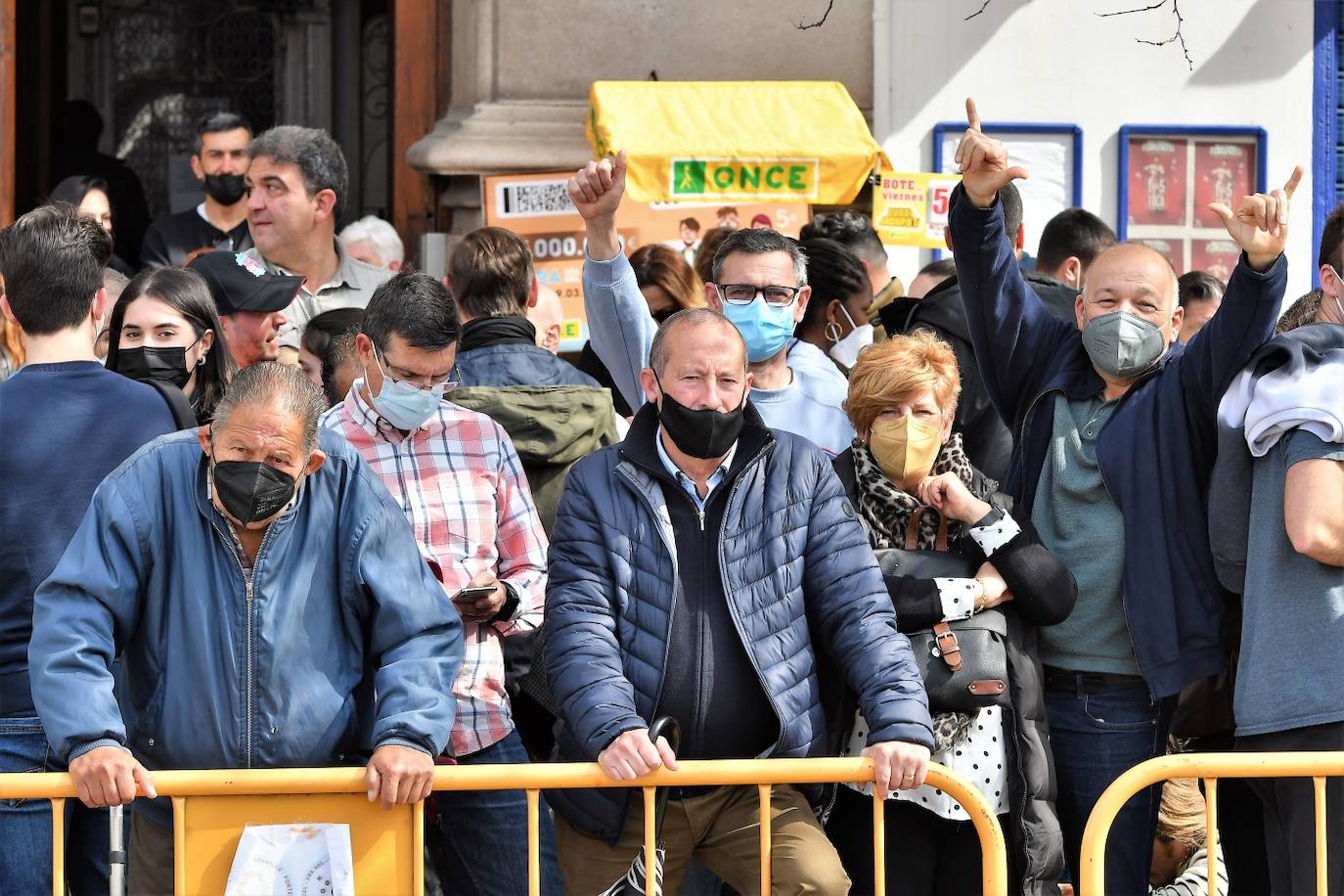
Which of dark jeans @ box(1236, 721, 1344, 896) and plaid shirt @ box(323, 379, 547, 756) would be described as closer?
dark jeans @ box(1236, 721, 1344, 896)

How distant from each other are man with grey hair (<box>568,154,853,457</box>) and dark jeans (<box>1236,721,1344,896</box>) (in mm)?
1434

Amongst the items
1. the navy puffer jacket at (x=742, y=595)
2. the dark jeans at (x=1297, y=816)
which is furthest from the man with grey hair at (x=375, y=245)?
the dark jeans at (x=1297, y=816)

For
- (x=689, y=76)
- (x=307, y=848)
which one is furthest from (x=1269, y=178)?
(x=307, y=848)

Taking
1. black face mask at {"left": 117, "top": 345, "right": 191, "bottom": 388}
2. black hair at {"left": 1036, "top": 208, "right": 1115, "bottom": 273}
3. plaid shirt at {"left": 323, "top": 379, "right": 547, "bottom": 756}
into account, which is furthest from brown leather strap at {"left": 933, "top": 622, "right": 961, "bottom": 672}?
black hair at {"left": 1036, "top": 208, "right": 1115, "bottom": 273}

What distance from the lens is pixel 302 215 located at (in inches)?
264

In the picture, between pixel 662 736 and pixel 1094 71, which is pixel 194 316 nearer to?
pixel 662 736

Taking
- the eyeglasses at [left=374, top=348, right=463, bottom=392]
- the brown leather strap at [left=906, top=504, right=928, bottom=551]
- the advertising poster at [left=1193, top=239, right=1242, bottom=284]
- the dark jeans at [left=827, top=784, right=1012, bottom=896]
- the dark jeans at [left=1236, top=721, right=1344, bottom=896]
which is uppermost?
the eyeglasses at [left=374, top=348, right=463, bottom=392]

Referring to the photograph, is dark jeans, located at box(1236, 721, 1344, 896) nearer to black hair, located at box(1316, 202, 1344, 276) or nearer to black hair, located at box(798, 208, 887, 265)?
black hair, located at box(1316, 202, 1344, 276)

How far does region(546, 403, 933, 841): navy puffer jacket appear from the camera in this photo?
4230 mm

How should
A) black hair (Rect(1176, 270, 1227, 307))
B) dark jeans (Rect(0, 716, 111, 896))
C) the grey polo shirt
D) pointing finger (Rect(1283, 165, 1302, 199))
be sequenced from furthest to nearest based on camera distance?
black hair (Rect(1176, 270, 1227, 307)), the grey polo shirt, pointing finger (Rect(1283, 165, 1302, 199)), dark jeans (Rect(0, 716, 111, 896))

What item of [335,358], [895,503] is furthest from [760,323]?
[335,358]

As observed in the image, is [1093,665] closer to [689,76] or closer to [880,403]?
[880,403]

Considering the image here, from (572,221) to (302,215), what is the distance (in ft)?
6.95

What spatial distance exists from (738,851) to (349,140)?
28.2 ft
